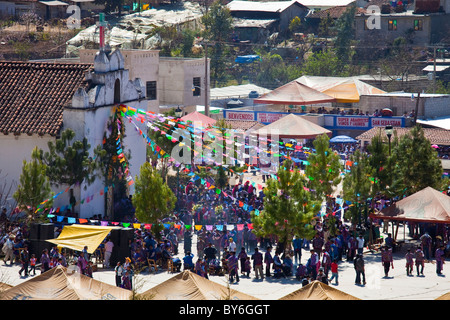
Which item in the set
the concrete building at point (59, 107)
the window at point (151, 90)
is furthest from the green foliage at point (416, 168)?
the window at point (151, 90)

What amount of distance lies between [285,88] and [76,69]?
69.5ft

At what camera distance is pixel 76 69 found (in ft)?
111

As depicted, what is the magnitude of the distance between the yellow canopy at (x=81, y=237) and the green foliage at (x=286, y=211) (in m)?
4.78

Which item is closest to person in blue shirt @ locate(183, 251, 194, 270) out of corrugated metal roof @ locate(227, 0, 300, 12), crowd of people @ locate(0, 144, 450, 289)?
crowd of people @ locate(0, 144, 450, 289)

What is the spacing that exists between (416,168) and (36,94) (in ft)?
47.4

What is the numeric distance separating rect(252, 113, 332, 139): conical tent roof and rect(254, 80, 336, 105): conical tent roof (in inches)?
284

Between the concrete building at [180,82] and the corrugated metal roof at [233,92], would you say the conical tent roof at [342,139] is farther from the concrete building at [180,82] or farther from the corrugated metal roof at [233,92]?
the corrugated metal roof at [233,92]

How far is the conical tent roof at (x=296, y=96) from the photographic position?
51625 millimetres

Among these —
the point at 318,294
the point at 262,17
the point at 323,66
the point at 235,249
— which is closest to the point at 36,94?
the point at 235,249

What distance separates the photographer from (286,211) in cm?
2686

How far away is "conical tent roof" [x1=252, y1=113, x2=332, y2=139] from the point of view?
43188 mm

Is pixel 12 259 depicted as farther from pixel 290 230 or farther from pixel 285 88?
pixel 285 88
